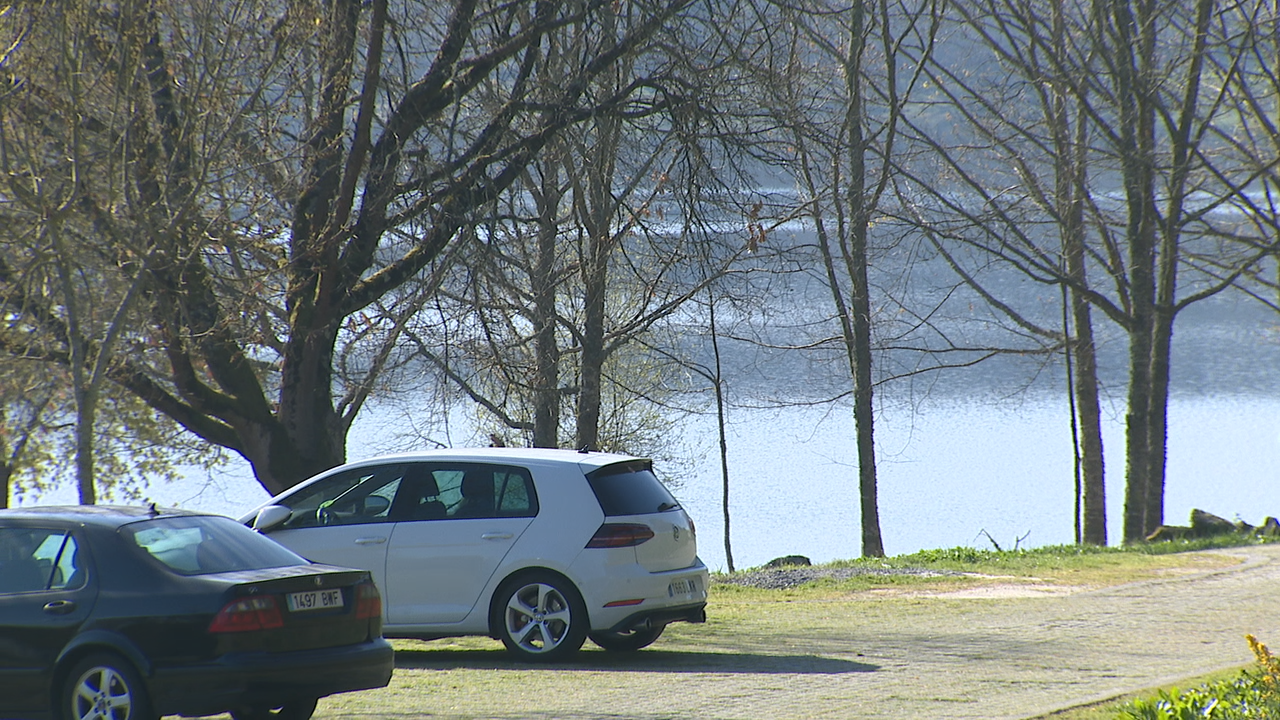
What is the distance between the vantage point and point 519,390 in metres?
17.2

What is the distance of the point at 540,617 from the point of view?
9477 mm

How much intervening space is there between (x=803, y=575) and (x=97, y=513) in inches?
407

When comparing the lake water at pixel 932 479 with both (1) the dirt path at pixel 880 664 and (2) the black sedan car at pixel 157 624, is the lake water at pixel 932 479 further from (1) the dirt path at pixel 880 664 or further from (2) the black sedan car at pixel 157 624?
(2) the black sedan car at pixel 157 624

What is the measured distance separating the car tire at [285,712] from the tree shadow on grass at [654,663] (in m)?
2.14

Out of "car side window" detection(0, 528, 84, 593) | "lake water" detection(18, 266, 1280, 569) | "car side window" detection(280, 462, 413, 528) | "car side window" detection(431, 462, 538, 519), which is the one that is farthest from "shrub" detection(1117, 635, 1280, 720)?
"lake water" detection(18, 266, 1280, 569)

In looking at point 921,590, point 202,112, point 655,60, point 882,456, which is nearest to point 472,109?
point 655,60

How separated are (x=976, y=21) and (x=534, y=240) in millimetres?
10052

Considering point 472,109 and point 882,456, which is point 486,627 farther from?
point 882,456

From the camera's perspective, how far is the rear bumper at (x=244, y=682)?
6559 millimetres

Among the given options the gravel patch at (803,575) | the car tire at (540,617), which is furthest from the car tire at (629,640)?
the gravel patch at (803,575)

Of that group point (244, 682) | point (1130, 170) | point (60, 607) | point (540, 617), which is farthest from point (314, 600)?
point (1130, 170)

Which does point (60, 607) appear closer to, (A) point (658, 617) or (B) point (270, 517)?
(B) point (270, 517)

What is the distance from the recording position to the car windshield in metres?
6.94

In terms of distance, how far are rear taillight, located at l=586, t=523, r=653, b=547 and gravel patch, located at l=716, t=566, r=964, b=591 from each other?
6.32 m
